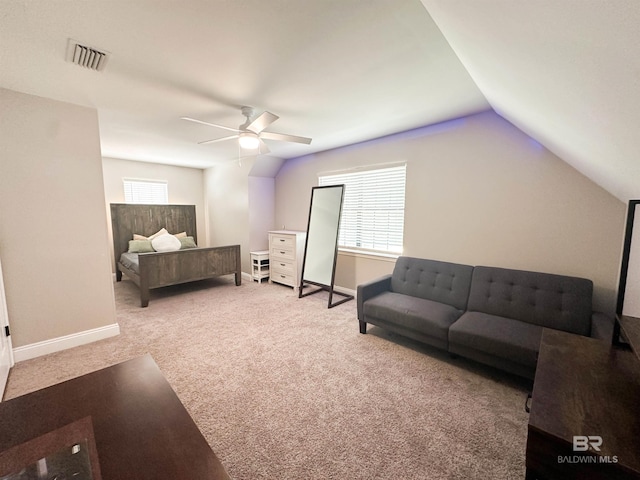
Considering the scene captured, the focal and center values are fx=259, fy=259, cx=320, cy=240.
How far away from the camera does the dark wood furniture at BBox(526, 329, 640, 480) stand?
0.80m

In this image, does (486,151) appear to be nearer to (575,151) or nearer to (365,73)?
(575,151)

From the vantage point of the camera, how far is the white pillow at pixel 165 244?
5180mm

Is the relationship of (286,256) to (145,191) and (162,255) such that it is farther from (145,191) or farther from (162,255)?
(145,191)

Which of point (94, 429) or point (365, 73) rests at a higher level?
point (365, 73)

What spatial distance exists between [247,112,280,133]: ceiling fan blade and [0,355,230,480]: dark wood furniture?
6.93 ft

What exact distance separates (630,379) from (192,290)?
5.12 metres

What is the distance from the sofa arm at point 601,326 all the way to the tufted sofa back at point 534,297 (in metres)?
0.08

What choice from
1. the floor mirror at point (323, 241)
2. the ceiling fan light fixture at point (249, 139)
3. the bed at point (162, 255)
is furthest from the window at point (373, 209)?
the bed at point (162, 255)

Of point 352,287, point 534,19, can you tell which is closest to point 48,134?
point 534,19

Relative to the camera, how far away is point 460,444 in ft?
5.15

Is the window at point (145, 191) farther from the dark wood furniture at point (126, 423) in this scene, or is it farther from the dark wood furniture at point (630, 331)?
the dark wood furniture at point (630, 331)

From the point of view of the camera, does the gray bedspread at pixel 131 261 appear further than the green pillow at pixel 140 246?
No

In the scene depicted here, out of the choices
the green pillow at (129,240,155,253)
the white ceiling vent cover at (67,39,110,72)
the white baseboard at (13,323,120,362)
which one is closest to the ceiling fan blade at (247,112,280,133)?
the white ceiling vent cover at (67,39,110,72)

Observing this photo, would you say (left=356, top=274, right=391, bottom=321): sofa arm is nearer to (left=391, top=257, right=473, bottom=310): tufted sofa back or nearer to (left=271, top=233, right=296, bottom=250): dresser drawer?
(left=391, top=257, right=473, bottom=310): tufted sofa back
